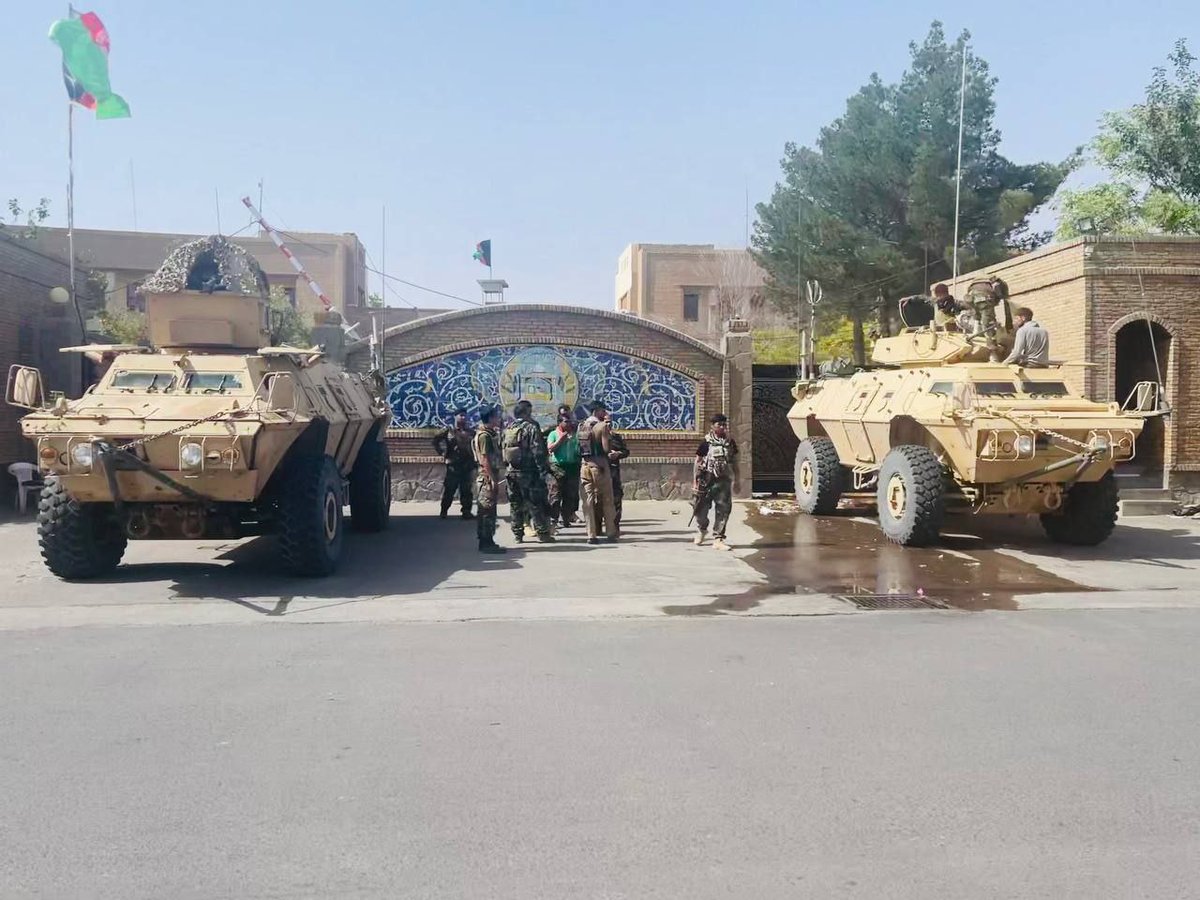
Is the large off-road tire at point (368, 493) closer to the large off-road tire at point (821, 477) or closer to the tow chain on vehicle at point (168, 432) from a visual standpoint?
the tow chain on vehicle at point (168, 432)

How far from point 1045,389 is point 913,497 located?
1.99 metres

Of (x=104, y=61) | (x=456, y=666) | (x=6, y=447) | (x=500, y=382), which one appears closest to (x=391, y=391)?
(x=500, y=382)

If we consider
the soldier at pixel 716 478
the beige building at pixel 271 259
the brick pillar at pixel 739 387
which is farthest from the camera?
the beige building at pixel 271 259

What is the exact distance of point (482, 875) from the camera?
3.63 m

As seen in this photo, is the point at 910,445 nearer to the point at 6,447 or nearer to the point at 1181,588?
the point at 1181,588

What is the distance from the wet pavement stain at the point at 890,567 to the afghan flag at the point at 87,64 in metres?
12.9

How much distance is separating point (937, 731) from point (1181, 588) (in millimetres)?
5371

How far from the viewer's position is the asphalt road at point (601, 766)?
3658 millimetres

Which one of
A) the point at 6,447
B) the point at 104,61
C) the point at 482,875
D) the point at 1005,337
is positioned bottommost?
the point at 482,875

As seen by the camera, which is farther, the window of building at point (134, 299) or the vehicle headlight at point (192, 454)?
the window of building at point (134, 299)

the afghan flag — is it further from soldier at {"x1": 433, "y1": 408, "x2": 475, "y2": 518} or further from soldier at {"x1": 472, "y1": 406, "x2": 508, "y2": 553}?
soldier at {"x1": 472, "y1": 406, "x2": 508, "y2": 553}

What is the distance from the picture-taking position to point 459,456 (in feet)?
46.2

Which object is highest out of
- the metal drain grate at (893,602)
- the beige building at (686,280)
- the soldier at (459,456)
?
the beige building at (686,280)

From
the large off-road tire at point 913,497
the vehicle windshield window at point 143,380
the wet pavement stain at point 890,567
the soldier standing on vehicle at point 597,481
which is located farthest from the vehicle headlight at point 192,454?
the large off-road tire at point 913,497
